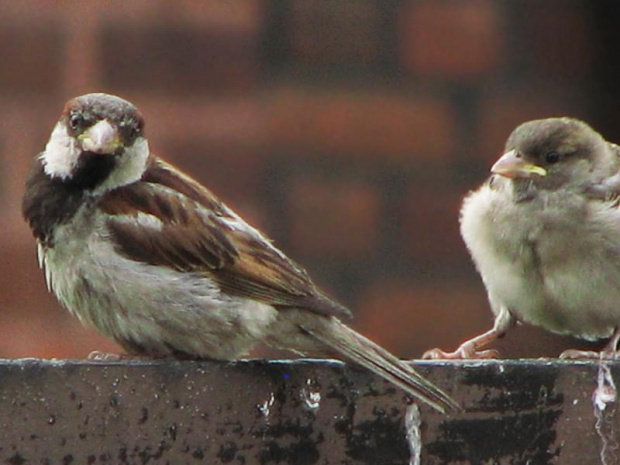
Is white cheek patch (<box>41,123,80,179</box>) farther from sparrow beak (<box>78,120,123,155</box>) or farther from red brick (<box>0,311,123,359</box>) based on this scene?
red brick (<box>0,311,123,359</box>)

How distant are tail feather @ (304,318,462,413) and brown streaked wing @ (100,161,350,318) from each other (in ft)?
0.18

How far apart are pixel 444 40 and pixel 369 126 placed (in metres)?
0.28

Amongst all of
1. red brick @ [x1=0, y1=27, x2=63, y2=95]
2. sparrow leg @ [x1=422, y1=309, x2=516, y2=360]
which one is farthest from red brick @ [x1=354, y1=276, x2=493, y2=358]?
red brick @ [x1=0, y1=27, x2=63, y2=95]

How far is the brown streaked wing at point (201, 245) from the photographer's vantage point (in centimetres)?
331

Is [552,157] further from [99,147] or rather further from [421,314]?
[99,147]

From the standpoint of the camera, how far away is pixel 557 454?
9.62 ft

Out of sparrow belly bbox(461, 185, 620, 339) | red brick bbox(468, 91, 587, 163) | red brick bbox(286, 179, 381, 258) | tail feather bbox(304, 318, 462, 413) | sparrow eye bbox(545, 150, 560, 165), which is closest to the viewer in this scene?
tail feather bbox(304, 318, 462, 413)

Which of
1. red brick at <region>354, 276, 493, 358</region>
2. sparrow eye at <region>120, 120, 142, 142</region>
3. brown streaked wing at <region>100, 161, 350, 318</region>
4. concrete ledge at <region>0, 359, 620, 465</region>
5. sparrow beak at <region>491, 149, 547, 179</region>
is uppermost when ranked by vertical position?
sparrow beak at <region>491, 149, 547, 179</region>

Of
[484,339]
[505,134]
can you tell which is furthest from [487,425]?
[505,134]

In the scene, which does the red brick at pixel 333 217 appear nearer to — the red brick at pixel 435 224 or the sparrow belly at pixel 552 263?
the red brick at pixel 435 224

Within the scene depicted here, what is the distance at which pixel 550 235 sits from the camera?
4027 millimetres

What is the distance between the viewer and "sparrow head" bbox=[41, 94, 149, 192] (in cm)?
338

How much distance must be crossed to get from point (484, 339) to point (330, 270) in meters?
0.52

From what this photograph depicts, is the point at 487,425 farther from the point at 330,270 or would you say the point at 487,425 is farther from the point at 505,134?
the point at 505,134
